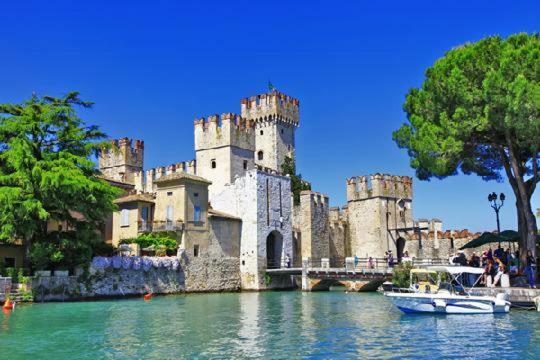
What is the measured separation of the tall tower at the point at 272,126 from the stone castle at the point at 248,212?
389 inches

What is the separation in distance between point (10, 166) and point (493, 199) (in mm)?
21626

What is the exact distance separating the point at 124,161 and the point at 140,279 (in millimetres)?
20833

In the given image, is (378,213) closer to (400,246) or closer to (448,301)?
(400,246)

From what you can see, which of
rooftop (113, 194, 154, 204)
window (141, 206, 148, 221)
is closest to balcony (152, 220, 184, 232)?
window (141, 206, 148, 221)

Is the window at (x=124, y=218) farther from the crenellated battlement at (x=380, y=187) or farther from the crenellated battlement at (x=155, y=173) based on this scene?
the crenellated battlement at (x=380, y=187)

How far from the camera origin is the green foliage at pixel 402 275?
30.4 meters

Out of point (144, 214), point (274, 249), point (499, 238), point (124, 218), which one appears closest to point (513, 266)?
point (499, 238)

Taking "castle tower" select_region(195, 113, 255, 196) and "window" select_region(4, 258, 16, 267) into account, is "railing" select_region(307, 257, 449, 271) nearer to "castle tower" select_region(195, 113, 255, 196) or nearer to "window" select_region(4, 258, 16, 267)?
"castle tower" select_region(195, 113, 255, 196)

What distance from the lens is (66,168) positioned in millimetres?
26391

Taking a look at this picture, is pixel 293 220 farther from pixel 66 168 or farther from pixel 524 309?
pixel 524 309

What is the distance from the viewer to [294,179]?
50594mm

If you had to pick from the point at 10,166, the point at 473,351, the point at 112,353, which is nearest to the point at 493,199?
the point at 473,351

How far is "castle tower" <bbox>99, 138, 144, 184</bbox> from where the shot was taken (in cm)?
5097

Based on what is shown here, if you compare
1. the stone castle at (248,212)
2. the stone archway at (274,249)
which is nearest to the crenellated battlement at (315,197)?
the stone castle at (248,212)
